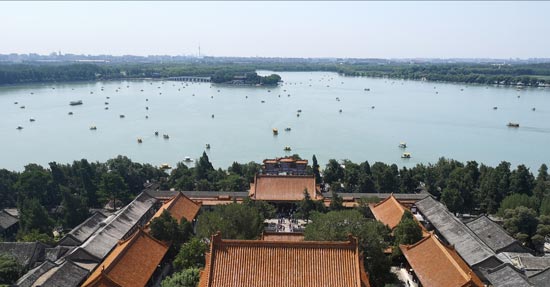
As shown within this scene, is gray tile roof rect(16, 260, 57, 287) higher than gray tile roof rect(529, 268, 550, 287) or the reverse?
the reverse

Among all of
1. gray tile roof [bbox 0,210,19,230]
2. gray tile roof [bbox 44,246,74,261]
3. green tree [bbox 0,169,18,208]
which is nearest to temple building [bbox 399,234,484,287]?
gray tile roof [bbox 44,246,74,261]

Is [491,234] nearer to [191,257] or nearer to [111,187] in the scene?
[191,257]

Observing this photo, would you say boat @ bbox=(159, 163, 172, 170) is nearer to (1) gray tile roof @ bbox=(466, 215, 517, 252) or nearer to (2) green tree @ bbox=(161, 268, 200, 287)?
(1) gray tile roof @ bbox=(466, 215, 517, 252)

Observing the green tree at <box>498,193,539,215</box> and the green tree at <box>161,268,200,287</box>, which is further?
the green tree at <box>498,193,539,215</box>

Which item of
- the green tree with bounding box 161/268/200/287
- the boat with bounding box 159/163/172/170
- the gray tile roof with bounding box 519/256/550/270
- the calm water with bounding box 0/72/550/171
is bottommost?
the boat with bounding box 159/163/172/170

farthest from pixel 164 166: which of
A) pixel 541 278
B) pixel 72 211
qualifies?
pixel 541 278

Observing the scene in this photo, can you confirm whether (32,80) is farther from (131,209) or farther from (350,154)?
(131,209)

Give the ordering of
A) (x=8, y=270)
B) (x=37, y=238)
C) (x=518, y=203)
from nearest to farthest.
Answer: (x=8, y=270) < (x=37, y=238) < (x=518, y=203)

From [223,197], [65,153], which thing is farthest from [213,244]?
[65,153]
